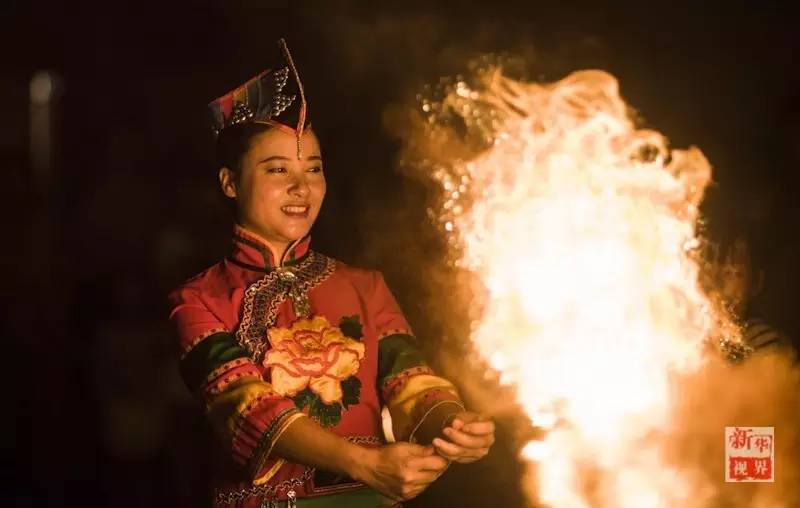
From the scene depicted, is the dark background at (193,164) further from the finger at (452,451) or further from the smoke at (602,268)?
the finger at (452,451)

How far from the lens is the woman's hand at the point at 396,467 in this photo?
2.62 meters

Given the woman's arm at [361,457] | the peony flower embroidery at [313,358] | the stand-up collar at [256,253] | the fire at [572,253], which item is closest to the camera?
the woman's arm at [361,457]

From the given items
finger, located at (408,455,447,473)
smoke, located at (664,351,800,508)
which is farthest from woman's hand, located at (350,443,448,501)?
smoke, located at (664,351,800,508)

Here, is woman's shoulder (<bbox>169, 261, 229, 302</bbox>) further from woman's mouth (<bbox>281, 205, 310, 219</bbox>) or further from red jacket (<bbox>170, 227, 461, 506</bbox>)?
woman's mouth (<bbox>281, 205, 310, 219</bbox>)

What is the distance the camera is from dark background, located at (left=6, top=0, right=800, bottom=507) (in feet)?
10.3

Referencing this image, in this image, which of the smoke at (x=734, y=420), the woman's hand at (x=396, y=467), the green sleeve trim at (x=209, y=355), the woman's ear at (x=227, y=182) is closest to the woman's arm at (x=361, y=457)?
the woman's hand at (x=396, y=467)

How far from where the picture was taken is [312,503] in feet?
8.95

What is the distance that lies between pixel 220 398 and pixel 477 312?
92 cm

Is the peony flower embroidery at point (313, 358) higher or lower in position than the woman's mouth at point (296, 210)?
lower

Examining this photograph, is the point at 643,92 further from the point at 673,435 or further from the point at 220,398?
the point at 220,398

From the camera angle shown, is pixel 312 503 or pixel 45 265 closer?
pixel 312 503

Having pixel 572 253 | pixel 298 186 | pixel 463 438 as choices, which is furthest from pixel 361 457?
pixel 572 253

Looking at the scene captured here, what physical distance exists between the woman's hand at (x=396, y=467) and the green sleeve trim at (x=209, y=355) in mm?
438

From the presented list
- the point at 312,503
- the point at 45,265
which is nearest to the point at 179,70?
the point at 45,265
